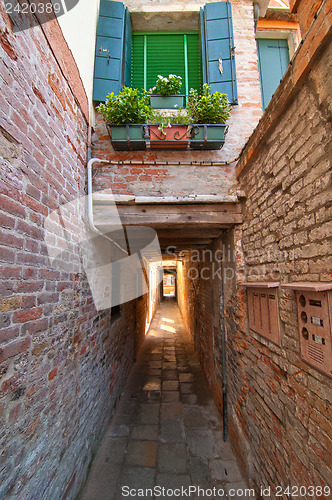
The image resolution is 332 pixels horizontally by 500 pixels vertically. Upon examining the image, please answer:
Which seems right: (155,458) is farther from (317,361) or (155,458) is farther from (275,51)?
(275,51)

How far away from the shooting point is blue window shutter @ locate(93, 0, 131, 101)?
3.13 metres

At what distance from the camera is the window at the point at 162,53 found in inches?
126

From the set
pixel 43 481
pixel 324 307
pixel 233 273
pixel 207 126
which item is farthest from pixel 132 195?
pixel 43 481

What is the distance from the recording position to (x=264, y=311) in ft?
7.47

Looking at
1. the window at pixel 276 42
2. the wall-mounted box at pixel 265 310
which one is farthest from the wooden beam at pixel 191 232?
the window at pixel 276 42

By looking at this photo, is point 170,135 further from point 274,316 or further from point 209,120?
point 274,316

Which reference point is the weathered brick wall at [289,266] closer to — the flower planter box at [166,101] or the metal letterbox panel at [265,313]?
the metal letterbox panel at [265,313]

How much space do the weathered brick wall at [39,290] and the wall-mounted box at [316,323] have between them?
1862mm

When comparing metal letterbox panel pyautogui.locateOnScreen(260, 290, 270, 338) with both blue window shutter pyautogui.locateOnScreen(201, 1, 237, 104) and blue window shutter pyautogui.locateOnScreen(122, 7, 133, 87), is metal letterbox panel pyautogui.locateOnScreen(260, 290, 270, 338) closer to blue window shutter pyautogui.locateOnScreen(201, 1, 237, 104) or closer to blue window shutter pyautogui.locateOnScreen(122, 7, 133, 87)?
blue window shutter pyautogui.locateOnScreen(201, 1, 237, 104)

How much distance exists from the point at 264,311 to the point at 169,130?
2384 mm

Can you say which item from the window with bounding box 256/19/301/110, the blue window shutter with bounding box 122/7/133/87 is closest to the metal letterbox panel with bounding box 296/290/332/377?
the blue window shutter with bounding box 122/7/133/87

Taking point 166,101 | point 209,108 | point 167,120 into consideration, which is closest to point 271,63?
point 209,108

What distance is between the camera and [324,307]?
1.41 meters

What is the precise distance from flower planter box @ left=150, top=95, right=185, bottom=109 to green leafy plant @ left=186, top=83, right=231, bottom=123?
0.62 ft
